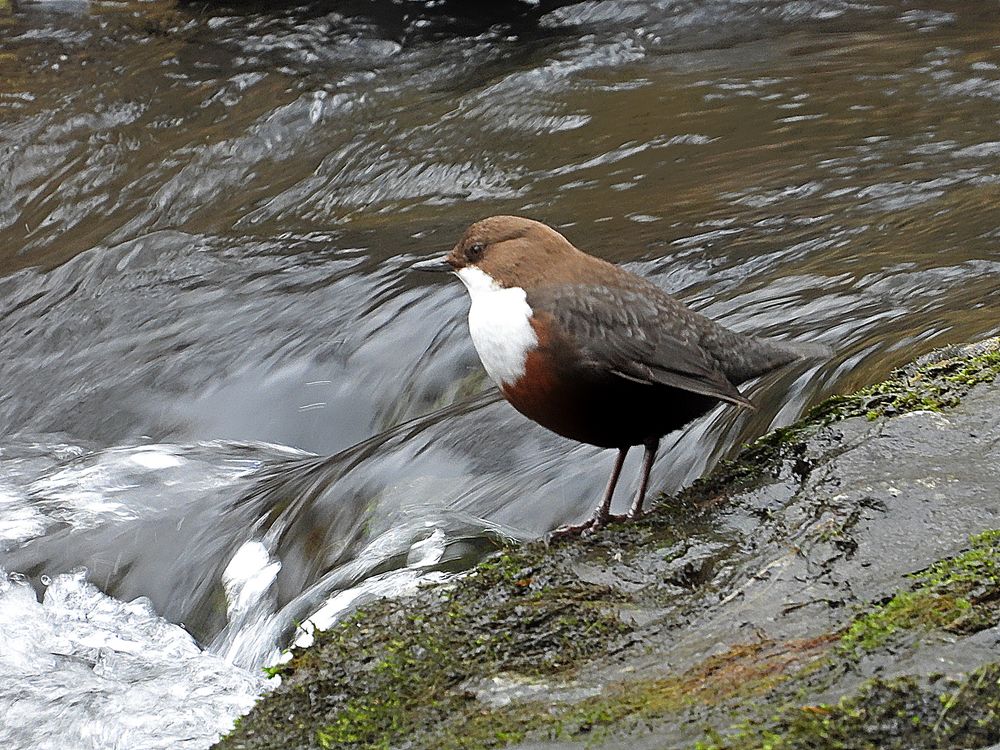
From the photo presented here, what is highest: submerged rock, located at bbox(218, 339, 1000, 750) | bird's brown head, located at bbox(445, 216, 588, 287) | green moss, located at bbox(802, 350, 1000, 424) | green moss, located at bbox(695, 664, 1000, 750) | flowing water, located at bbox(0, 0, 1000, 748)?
bird's brown head, located at bbox(445, 216, 588, 287)

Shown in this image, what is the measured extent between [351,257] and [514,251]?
149 inches

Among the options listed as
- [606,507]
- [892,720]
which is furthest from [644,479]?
[892,720]

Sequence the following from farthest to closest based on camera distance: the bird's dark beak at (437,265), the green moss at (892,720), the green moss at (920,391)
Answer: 1. the bird's dark beak at (437,265)
2. the green moss at (920,391)
3. the green moss at (892,720)

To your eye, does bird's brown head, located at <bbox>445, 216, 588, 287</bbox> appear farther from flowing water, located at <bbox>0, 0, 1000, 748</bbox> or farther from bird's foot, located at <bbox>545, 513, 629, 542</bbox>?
flowing water, located at <bbox>0, 0, 1000, 748</bbox>

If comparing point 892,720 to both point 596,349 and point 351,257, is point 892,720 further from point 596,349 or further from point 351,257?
point 351,257

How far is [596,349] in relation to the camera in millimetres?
3100

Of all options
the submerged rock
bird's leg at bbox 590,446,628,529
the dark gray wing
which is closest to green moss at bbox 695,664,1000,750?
the submerged rock

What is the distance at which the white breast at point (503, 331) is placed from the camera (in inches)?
123

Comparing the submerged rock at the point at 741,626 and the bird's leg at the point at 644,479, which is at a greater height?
the submerged rock at the point at 741,626

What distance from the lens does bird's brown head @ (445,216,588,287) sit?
10.9 feet

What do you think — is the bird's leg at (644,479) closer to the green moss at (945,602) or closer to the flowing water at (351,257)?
the flowing water at (351,257)

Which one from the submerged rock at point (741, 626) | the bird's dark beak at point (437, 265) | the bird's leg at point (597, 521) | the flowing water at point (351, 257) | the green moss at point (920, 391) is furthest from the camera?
the flowing water at point (351, 257)

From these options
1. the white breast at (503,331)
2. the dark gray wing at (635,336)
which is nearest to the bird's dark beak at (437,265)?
the white breast at (503,331)

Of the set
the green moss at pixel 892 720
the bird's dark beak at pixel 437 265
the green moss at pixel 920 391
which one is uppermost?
the bird's dark beak at pixel 437 265
